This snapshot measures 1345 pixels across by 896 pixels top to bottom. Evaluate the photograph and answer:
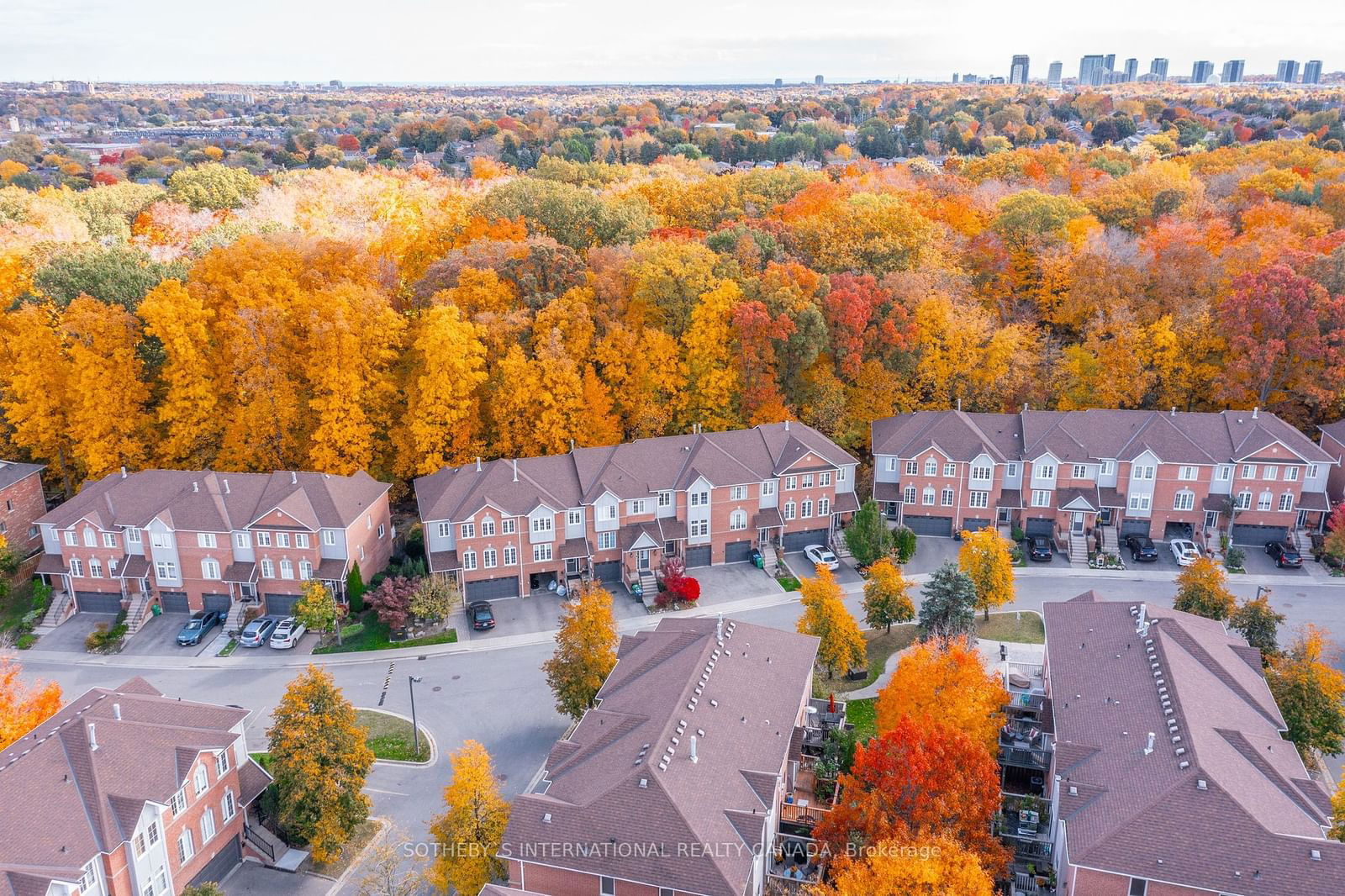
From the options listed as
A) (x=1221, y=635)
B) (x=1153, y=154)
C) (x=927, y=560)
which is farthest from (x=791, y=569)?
(x=1153, y=154)

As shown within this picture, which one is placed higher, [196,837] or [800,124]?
[800,124]

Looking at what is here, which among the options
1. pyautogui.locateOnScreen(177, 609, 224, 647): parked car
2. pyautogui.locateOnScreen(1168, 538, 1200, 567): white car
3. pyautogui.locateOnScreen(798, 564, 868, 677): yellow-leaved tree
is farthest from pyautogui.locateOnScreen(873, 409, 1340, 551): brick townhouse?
pyautogui.locateOnScreen(177, 609, 224, 647): parked car

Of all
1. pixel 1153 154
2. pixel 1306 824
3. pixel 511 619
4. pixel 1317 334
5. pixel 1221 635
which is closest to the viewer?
pixel 1306 824

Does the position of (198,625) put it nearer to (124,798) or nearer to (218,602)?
(218,602)

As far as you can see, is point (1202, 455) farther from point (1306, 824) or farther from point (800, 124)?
point (800, 124)

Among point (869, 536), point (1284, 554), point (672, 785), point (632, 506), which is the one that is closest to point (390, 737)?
point (672, 785)

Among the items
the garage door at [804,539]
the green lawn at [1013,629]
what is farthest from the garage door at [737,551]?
the green lawn at [1013,629]
